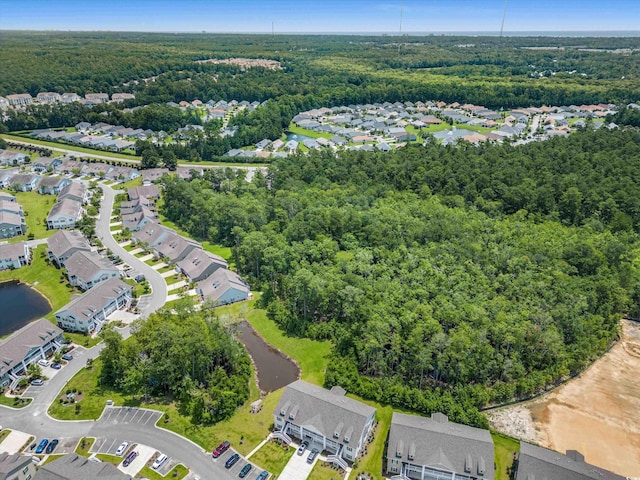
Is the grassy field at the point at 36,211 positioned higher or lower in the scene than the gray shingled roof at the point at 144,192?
lower

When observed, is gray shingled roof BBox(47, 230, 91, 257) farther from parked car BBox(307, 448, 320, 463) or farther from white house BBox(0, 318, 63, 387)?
parked car BBox(307, 448, 320, 463)

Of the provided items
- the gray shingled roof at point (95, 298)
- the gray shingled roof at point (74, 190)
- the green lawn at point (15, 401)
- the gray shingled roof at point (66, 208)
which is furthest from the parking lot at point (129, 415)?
the gray shingled roof at point (74, 190)

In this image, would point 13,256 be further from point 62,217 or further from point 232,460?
point 232,460

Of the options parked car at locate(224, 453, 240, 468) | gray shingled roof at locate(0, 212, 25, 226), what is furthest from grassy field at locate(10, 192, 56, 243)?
parked car at locate(224, 453, 240, 468)

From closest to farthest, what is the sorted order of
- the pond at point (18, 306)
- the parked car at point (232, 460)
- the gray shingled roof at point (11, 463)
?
the gray shingled roof at point (11, 463) → the parked car at point (232, 460) → the pond at point (18, 306)

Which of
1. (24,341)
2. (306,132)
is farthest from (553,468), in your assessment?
(306,132)

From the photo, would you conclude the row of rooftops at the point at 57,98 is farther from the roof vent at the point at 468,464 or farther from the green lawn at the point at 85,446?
the roof vent at the point at 468,464

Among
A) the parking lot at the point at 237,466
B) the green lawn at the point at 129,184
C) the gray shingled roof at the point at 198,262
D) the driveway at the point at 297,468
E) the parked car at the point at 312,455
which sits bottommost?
the driveway at the point at 297,468
